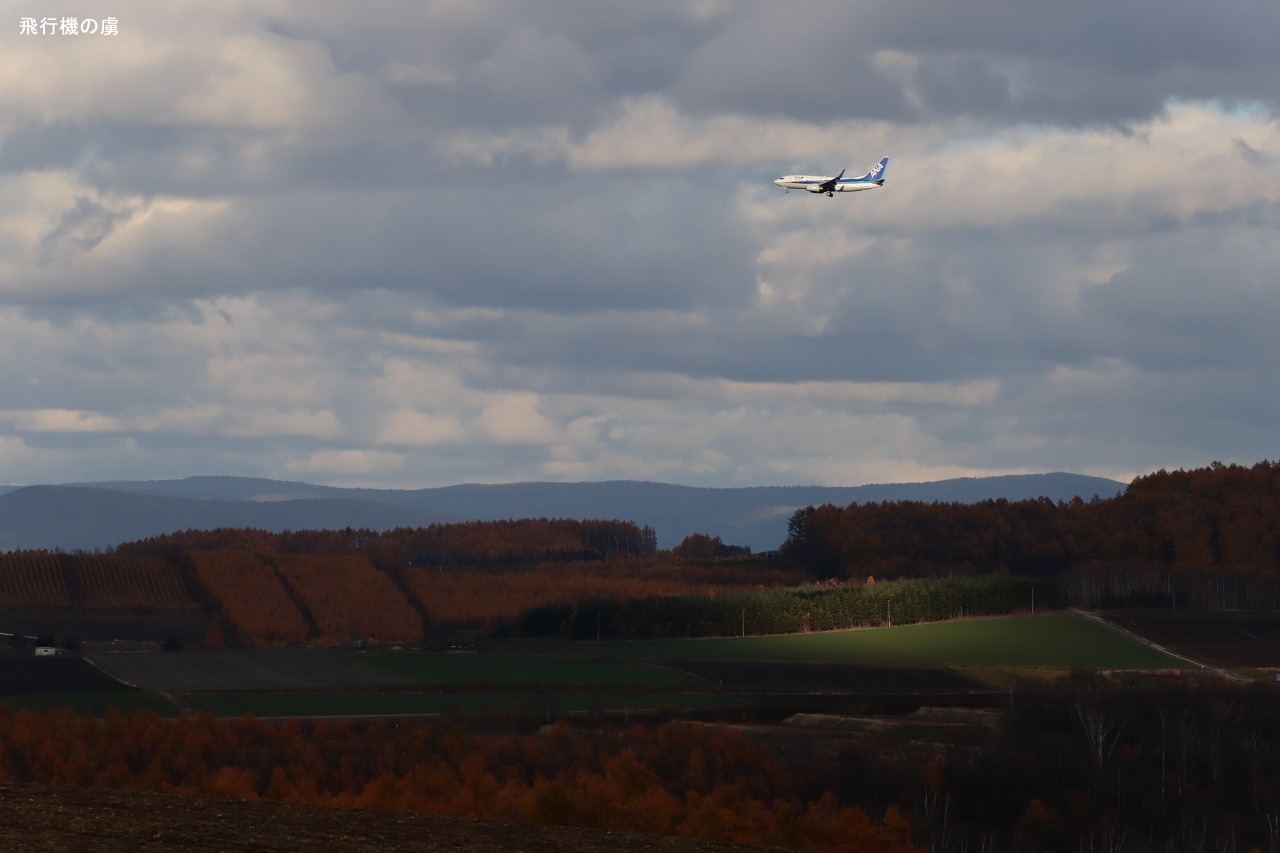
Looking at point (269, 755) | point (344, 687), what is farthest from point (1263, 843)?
point (344, 687)

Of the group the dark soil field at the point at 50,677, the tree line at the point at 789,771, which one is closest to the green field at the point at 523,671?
the dark soil field at the point at 50,677

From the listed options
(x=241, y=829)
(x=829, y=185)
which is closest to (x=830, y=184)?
(x=829, y=185)

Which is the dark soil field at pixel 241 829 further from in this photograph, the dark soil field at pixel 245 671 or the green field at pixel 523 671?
the green field at pixel 523 671

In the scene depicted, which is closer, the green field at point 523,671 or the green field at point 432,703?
the green field at point 432,703

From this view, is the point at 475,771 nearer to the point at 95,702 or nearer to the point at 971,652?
the point at 95,702

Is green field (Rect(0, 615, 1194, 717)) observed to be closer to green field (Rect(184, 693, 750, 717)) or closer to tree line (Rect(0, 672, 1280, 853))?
green field (Rect(184, 693, 750, 717))

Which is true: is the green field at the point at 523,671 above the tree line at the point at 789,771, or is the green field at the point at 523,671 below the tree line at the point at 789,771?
above
